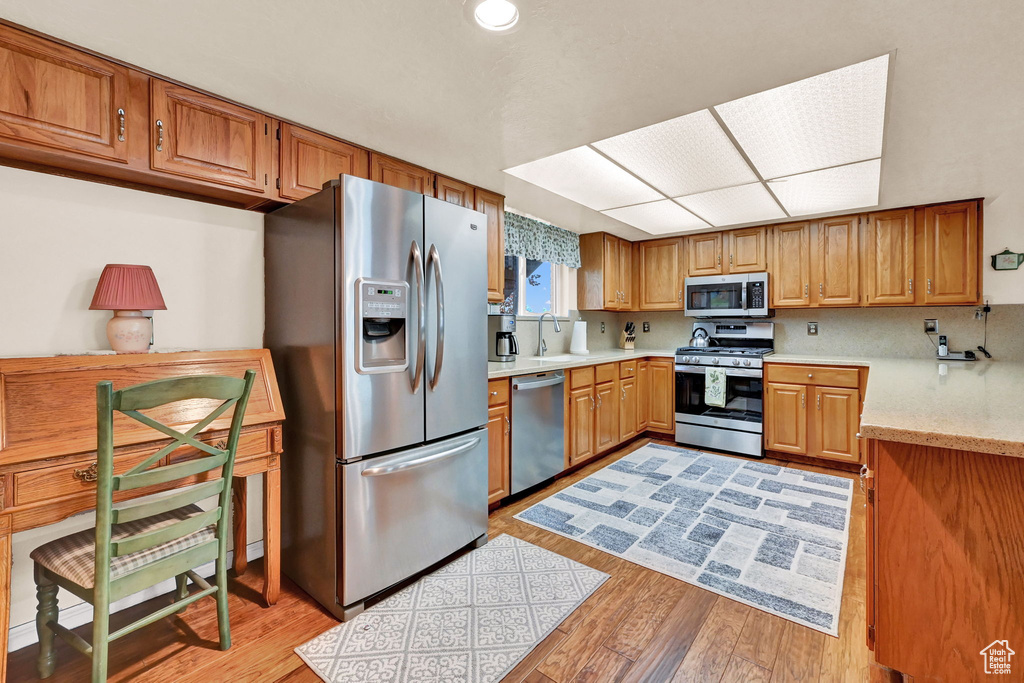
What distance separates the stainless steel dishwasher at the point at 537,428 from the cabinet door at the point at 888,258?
275 cm

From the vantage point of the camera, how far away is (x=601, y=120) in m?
2.07

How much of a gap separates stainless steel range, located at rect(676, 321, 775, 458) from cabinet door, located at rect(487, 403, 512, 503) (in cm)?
221

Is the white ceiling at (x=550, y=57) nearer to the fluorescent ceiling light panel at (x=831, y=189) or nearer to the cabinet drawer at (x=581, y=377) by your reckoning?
the fluorescent ceiling light panel at (x=831, y=189)

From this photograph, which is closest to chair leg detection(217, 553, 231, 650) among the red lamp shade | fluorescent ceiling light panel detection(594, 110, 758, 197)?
the red lamp shade

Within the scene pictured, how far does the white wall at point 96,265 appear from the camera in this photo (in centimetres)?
166

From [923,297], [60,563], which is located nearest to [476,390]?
[60,563]

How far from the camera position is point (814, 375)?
373 cm

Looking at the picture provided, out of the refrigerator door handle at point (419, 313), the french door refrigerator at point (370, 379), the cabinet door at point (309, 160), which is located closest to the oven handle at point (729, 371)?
the french door refrigerator at point (370, 379)

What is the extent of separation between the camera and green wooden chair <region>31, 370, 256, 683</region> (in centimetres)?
134

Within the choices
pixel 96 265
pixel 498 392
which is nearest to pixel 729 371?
pixel 498 392

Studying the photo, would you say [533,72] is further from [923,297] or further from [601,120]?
[923,297]

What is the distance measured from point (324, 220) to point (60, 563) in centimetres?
145

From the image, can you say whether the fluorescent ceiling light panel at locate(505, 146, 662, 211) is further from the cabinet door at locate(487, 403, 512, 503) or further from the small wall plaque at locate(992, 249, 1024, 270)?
the small wall plaque at locate(992, 249, 1024, 270)

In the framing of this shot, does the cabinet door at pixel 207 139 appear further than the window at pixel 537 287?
No
